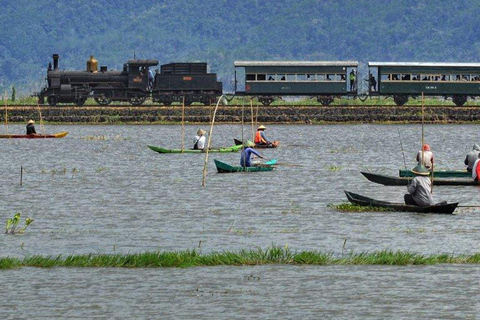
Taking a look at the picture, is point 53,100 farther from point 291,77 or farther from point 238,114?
point 291,77

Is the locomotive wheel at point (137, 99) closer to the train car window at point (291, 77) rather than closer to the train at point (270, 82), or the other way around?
the train at point (270, 82)

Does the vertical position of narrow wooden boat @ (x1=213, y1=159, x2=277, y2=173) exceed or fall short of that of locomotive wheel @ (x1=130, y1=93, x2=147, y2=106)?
it falls short

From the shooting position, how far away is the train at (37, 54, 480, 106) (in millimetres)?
91375

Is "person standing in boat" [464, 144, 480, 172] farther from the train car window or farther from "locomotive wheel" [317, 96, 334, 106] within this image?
"locomotive wheel" [317, 96, 334, 106]

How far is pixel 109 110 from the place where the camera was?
299 feet

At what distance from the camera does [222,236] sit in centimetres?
2759

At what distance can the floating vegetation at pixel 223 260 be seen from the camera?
22.5 metres

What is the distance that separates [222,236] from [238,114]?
63.9 metres

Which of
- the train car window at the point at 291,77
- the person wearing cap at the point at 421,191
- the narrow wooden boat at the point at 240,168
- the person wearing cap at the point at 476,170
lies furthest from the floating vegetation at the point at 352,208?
the train car window at the point at 291,77

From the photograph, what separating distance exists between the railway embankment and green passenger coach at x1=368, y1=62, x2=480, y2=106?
4.44ft

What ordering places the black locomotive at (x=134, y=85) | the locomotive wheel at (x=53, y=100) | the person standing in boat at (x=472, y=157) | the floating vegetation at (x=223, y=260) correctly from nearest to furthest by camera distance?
the floating vegetation at (x=223, y=260), the person standing in boat at (x=472, y=157), the black locomotive at (x=134, y=85), the locomotive wheel at (x=53, y=100)

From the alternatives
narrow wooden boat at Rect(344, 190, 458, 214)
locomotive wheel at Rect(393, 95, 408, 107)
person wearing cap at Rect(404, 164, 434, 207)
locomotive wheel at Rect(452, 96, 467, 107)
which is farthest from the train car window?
person wearing cap at Rect(404, 164, 434, 207)

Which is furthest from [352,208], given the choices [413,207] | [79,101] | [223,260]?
[79,101]

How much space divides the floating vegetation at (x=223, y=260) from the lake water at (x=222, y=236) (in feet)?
1.09
